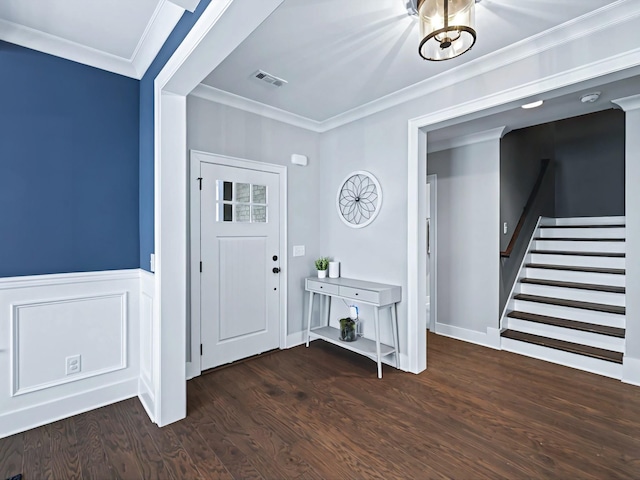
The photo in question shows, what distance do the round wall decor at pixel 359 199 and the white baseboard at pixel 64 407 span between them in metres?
2.48

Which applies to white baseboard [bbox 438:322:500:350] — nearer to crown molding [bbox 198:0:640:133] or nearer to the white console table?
the white console table

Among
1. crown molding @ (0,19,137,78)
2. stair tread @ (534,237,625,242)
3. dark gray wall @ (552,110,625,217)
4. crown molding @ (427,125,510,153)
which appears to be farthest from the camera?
dark gray wall @ (552,110,625,217)

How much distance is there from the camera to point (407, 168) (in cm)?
311

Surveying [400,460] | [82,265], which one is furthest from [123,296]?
[400,460]

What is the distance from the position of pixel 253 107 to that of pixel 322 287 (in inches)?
77.8

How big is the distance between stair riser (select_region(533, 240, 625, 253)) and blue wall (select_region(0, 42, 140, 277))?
4994mm

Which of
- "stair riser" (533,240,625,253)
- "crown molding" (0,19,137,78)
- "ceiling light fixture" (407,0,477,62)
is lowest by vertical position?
"stair riser" (533,240,625,253)

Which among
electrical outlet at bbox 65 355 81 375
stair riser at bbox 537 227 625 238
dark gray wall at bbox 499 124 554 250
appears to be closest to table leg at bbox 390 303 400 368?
dark gray wall at bbox 499 124 554 250

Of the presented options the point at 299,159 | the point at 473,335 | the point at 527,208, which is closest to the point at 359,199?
the point at 299,159

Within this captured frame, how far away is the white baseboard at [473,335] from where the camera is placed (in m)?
3.73

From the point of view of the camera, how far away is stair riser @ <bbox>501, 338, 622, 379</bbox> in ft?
9.75

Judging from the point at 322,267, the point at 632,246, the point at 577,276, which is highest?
the point at 632,246

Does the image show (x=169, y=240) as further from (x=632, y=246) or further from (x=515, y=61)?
(x=632, y=246)

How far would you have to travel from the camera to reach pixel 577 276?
13.0 ft
